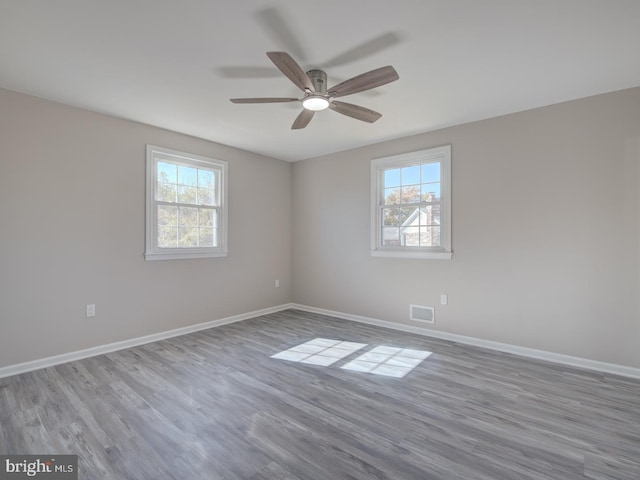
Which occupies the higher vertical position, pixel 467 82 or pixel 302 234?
pixel 467 82

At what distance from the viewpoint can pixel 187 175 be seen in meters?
4.24

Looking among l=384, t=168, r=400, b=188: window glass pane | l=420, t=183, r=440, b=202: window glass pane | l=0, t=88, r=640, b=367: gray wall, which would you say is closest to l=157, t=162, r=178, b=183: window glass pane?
l=0, t=88, r=640, b=367: gray wall

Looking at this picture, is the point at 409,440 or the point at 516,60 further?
the point at 516,60

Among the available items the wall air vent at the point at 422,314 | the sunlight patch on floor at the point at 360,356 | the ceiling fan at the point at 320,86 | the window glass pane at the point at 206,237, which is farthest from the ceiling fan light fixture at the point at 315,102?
the wall air vent at the point at 422,314

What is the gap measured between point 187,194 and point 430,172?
3246 millimetres

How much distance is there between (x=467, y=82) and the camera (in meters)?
2.77

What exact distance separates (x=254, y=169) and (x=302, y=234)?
4.45 ft

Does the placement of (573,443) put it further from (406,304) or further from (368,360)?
(406,304)

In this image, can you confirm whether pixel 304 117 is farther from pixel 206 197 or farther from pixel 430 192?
pixel 206 197

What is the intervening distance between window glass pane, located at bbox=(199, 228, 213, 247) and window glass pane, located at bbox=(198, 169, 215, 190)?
615 millimetres

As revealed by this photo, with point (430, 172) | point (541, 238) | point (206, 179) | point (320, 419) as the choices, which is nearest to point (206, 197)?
point (206, 179)

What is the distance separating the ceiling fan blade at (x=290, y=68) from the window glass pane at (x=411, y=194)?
2309 millimetres

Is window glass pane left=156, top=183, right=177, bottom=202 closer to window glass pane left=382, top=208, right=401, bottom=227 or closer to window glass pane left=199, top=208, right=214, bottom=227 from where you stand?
window glass pane left=199, top=208, right=214, bottom=227

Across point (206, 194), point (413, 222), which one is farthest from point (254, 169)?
point (413, 222)
